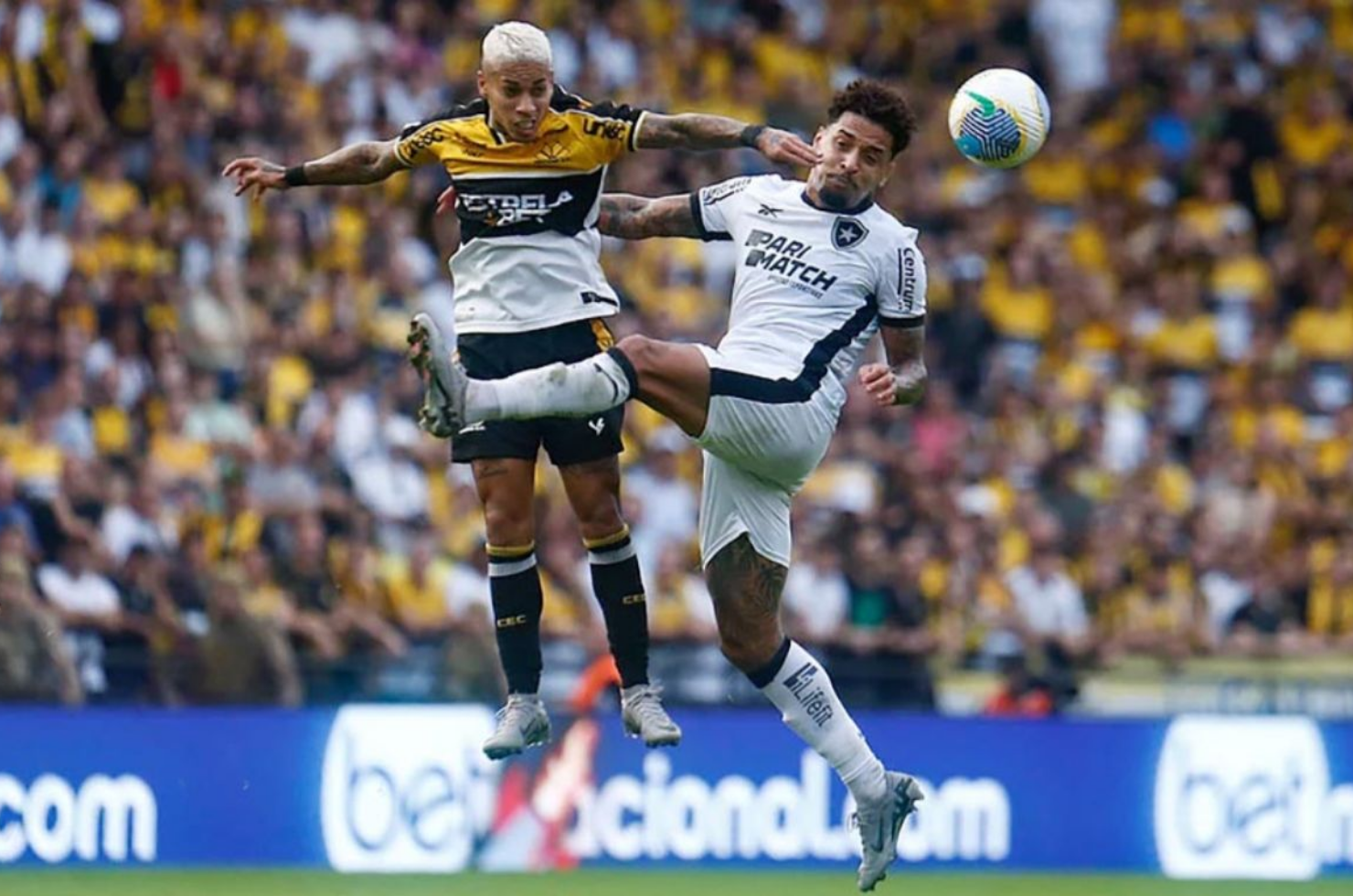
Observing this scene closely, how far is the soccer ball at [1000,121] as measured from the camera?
38.2 ft

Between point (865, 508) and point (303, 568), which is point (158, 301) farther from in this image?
point (865, 508)

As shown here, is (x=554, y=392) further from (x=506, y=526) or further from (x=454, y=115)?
(x=454, y=115)

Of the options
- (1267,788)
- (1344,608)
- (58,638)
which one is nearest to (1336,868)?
(1267,788)

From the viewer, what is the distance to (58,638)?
16609mm

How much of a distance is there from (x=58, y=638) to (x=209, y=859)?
1.49m

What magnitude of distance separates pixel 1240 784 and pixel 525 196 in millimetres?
8441

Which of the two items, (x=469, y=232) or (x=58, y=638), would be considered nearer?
(x=469, y=232)

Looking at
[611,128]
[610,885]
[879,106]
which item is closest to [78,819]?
[610,885]

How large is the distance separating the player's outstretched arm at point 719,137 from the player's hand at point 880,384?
0.81 meters

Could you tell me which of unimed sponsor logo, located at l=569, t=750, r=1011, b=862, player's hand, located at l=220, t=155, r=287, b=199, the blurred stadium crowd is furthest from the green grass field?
player's hand, located at l=220, t=155, r=287, b=199

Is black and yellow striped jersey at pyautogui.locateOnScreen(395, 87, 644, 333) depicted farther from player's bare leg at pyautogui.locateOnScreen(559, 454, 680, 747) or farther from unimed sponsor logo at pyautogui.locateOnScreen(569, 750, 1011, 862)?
unimed sponsor logo at pyautogui.locateOnScreen(569, 750, 1011, 862)

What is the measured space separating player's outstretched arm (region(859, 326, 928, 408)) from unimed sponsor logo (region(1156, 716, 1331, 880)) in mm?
7242

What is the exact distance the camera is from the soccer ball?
11.6 meters

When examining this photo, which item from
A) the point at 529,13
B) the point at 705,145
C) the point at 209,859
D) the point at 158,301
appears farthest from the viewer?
the point at 529,13
